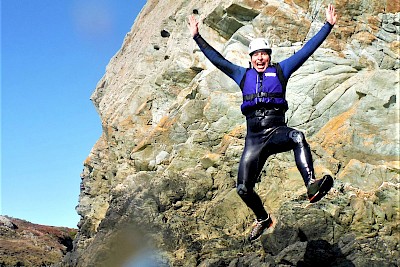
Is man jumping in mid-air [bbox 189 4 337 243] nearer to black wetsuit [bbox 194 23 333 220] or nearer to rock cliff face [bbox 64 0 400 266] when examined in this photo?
black wetsuit [bbox 194 23 333 220]

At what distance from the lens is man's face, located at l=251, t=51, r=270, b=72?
7.25m

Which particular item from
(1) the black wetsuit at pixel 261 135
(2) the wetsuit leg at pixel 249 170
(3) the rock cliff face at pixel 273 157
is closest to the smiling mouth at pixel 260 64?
(1) the black wetsuit at pixel 261 135

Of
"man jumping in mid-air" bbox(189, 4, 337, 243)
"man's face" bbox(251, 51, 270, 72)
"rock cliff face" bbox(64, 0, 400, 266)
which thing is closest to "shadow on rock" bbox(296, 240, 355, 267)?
"rock cliff face" bbox(64, 0, 400, 266)

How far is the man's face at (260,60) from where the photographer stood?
7254 millimetres

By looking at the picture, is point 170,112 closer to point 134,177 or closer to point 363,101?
point 134,177

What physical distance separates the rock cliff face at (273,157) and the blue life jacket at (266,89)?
1198 centimetres

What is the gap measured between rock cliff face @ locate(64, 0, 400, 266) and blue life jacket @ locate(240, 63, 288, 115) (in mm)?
11982

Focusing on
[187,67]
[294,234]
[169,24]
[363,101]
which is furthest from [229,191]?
[169,24]

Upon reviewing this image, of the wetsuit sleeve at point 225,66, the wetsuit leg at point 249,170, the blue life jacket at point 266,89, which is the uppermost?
the wetsuit sleeve at point 225,66

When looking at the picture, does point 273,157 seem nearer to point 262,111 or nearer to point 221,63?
point 221,63

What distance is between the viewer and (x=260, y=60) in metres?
7.27

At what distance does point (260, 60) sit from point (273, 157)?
18266 millimetres

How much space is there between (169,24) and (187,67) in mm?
8580

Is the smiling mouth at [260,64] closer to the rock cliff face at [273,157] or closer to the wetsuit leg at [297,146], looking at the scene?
the wetsuit leg at [297,146]
